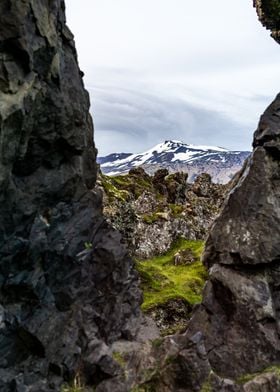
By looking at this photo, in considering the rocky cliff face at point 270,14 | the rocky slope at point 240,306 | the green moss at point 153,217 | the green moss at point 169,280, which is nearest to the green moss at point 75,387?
the rocky slope at point 240,306

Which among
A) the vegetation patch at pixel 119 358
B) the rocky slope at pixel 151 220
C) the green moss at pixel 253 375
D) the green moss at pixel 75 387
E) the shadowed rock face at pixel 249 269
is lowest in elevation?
the rocky slope at pixel 151 220

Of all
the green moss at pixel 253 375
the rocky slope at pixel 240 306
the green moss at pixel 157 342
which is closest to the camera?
the rocky slope at pixel 240 306

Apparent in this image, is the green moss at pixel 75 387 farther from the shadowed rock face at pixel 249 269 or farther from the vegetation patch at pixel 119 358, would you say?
the shadowed rock face at pixel 249 269

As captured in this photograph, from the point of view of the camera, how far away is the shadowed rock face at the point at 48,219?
20.3m

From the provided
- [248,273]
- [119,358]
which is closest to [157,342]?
[119,358]

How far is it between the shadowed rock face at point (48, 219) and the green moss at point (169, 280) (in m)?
13.0

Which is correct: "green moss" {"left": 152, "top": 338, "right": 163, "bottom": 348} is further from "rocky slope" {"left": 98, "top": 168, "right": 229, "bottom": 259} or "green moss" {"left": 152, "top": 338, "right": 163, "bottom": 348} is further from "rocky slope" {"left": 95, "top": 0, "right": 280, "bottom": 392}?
"rocky slope" {"left": 98, "top": 168, "right": 229, "bottom": 259}

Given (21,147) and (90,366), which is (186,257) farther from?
(21,147)

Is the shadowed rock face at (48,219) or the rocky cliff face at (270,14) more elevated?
the rocky cliff face at (270,14)

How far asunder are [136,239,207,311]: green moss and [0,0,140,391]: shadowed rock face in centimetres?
1298

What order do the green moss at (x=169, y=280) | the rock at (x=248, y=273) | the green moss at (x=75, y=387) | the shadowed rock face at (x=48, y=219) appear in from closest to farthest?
the shadowed rock face at (x=48, y=219), the green moss at (x=75, y=387), the rock at (x=248, y=273), the green moss at (x=169, y=280)

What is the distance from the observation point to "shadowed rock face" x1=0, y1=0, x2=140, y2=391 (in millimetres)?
20281

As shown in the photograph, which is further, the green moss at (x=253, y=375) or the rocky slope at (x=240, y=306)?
the green moss at (x=253, y=375)

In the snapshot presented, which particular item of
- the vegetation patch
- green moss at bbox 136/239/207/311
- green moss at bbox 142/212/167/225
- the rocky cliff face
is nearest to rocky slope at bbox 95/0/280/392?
the vegetation patch
